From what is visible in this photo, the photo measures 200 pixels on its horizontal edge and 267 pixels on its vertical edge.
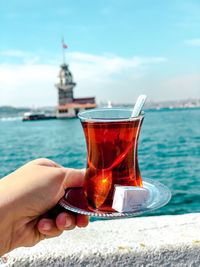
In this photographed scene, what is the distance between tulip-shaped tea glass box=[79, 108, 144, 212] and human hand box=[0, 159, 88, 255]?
0.14 metres

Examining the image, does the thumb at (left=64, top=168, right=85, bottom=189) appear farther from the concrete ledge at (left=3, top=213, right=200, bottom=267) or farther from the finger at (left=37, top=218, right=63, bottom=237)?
the concrete ledge at (left=3, top=213, right=200, bottom=267)

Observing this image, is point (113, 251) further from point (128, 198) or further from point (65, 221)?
point (128, 198)

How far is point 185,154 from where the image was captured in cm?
1664

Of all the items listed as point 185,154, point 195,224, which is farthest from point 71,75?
point 195,224

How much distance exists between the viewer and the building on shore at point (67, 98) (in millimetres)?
66875

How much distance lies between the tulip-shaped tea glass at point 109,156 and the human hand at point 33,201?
0.47ft

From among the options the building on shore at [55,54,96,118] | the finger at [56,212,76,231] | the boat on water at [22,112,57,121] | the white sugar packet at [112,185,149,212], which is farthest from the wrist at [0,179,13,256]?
the boat on water at [22,112,57,121]

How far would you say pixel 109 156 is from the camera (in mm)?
1019

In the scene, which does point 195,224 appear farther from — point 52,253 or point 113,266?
point 52,253

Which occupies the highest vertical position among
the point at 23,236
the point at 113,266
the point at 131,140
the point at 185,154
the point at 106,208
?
the point at 131,140

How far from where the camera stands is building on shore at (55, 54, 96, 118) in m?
66.9

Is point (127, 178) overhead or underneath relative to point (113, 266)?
overhead

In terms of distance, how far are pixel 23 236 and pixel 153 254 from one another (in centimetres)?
45

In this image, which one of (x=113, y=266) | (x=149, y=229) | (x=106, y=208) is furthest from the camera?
(x=149, y=229)
